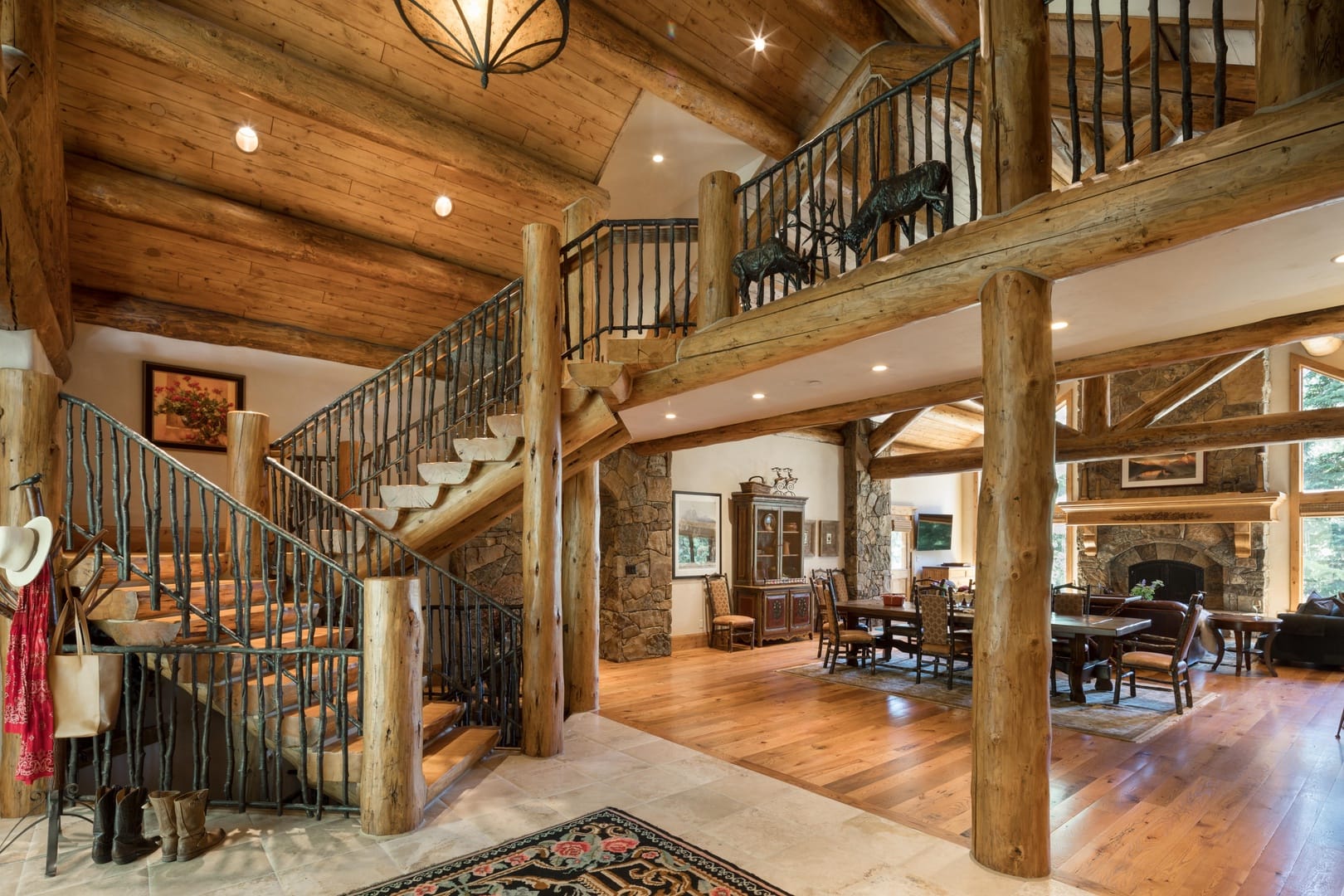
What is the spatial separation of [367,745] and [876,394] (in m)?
5.04

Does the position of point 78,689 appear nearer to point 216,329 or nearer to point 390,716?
point 390,716

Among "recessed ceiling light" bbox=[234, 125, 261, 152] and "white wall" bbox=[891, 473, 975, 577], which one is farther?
"white wall" bbox=[891, 473, 975, 577]

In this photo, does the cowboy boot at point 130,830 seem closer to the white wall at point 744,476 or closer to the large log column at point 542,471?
the large log column at point 542,471

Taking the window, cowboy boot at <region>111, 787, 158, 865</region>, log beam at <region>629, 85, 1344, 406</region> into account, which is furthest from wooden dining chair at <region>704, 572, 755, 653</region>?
the window

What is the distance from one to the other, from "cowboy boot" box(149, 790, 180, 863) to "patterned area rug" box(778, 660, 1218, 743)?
5171 millimetres

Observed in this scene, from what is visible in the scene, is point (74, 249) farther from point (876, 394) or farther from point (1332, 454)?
point (1332, 454)

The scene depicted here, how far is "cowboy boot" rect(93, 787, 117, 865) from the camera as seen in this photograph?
3266 millimetres

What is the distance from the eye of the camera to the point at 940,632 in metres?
7.14

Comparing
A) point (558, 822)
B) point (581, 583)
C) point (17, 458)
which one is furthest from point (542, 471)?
point (17, 458)

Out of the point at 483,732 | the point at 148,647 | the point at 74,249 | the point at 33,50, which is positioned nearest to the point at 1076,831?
the point at 483,732

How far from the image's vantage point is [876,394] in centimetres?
666

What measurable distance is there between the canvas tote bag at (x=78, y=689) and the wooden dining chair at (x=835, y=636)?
21.1 feet

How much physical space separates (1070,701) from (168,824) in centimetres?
704

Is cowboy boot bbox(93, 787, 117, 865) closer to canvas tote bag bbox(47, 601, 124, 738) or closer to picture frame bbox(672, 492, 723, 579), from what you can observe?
canvas tote bag bbox(47, 601, 124, 738)
